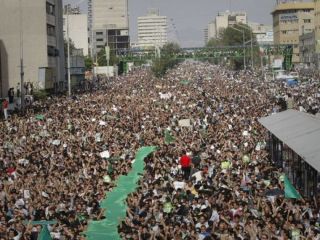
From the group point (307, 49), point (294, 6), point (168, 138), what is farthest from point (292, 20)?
point (168, 138)

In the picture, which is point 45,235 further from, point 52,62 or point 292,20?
point 292,20

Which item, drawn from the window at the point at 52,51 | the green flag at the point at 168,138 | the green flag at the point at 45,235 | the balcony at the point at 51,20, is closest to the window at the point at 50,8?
the balcony at the point at 51,20

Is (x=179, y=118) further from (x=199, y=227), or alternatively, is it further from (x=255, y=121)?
(x=199, y=227)

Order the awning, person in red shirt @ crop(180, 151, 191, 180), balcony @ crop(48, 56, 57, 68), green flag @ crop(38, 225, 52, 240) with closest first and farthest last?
green flag @ crop(38, 225, 52, 240) < the awning < person in red shirt @ crop(180, 151, 191, 180) < balcony @ crop(48, 56, 57, 68)

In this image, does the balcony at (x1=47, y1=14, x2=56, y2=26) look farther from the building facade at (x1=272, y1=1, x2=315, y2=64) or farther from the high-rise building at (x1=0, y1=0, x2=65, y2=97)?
the building facade at (x1=272, y1=1, x2=315, y2=64)

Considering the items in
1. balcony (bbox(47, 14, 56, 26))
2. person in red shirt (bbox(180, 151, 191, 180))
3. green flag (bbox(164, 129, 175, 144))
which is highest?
balcony (bbox(47, 14, 56, 26))

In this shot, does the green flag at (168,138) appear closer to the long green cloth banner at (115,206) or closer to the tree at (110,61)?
the long green cloth banner at (115,206)

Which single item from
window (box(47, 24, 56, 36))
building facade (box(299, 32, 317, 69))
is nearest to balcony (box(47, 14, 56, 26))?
window (box(47, 24, 56, 36))
